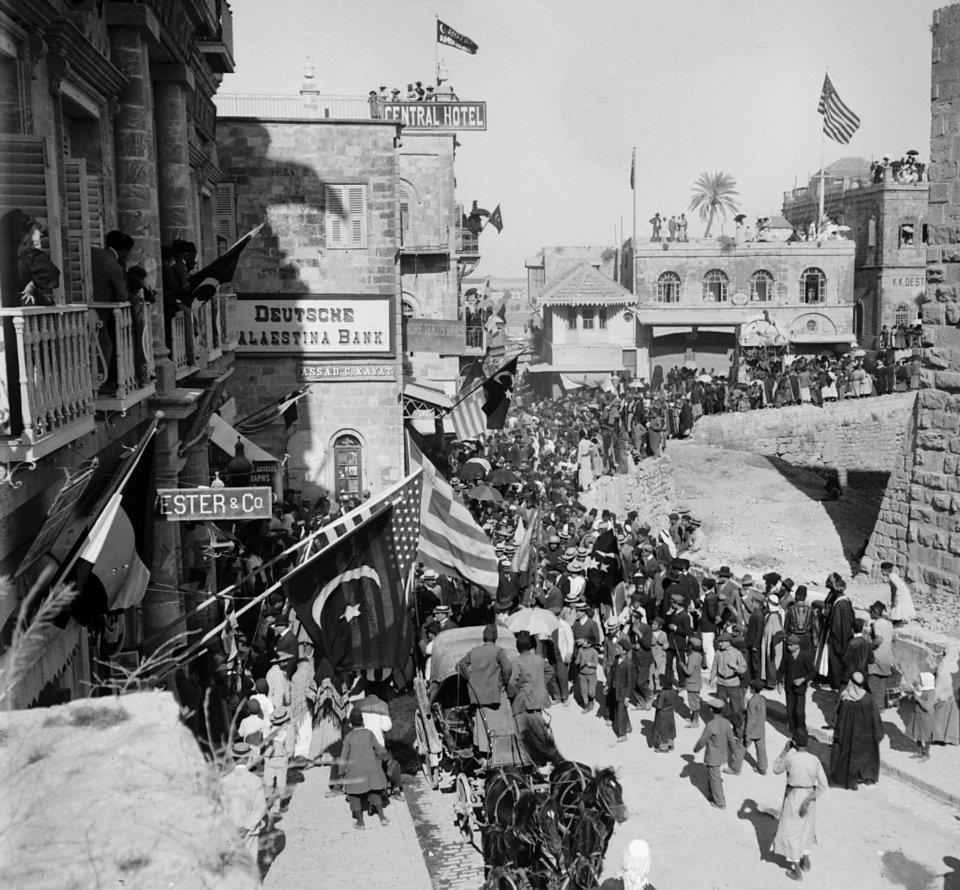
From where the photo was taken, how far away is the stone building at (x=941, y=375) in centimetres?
1642

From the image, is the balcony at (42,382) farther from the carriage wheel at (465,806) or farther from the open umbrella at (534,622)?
the open umbrella at (534,622)

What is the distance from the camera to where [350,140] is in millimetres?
22484


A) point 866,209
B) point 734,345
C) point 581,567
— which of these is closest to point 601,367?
point 734,345

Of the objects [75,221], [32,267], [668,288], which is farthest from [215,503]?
[668,288]

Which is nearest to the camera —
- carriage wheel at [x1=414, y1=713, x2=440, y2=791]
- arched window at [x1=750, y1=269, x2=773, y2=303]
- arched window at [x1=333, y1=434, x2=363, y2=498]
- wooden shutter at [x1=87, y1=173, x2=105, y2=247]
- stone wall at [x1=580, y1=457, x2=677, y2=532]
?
wooden shutter at [x1=87, y1=173, x2=105, y2=247]

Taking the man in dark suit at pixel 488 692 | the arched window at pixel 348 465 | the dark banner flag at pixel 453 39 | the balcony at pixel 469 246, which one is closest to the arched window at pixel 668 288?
the balcony at pixel 469 246

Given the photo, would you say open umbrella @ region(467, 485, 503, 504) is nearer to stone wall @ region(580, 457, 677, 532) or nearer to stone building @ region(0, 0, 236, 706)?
stone wall @ region(580, 457, 677, 532)

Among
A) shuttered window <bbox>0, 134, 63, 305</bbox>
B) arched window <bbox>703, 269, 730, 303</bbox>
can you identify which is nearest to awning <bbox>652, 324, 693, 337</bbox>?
arched window <bbox>703, 269, 730, 303</bbox>

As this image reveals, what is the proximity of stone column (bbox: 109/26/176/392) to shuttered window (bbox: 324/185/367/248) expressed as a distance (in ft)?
35.2

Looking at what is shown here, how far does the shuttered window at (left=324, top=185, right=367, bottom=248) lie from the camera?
73.9 feet

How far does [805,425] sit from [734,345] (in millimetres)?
17670

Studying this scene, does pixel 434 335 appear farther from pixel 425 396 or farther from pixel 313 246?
pixel 313 246

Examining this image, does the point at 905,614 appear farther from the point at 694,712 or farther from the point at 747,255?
the point at 747,255

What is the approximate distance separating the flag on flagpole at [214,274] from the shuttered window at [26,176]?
16.3 ft
